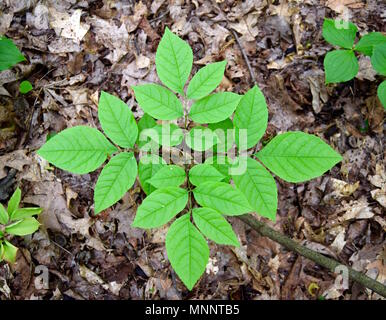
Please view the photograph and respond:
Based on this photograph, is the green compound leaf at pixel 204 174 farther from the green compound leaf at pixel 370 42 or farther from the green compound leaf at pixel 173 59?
the green compound leaf at pixel 370 42

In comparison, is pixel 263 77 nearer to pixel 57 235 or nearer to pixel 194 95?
pixel 194 95


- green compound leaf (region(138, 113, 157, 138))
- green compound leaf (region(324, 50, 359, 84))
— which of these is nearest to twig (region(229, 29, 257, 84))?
green compound leaf (region(324, 50, 359, 84))

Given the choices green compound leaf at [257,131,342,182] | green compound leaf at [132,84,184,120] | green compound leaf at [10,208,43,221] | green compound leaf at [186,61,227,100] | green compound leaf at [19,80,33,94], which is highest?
green compound leaf at [186,61,227,100]

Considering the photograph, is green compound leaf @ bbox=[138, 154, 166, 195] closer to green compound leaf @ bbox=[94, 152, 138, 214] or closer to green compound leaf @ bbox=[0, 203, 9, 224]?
green compound leaf @ bbox=[94, 152, 138, 214]

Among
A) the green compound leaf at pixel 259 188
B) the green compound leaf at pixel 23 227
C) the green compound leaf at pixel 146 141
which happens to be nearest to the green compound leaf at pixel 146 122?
the green compound leaf at pixel 146 141
